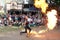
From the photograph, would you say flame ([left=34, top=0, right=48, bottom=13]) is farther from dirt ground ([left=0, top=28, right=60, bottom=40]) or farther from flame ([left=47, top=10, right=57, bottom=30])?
dirt ground ([left=0, top=28, right=60, bottom=40])

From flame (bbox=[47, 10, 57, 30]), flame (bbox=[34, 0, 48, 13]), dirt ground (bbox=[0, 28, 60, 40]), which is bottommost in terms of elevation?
dirt ground (bbox=[0, 28, 60, 40])

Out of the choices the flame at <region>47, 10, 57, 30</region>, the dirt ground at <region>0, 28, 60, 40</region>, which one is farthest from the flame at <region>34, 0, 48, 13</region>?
the dirt ground at <region>0, 28, 60, 40</region>

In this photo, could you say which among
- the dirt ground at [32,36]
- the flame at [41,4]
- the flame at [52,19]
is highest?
the flame at [41,4]

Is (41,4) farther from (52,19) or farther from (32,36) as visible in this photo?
(32,36)

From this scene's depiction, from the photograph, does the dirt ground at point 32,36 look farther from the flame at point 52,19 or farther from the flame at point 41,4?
the flame at point 41,4

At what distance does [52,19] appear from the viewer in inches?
58.7

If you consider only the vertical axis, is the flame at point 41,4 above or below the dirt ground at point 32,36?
above

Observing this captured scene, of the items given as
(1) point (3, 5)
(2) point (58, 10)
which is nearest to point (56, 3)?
(2) point (58, 10)

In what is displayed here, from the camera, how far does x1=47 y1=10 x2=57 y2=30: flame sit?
4.74ft

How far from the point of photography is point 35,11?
1.41m

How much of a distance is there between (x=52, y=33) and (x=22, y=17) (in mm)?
321

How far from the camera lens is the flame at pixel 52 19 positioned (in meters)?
1.44

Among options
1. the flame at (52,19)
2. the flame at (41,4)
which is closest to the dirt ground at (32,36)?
the flame at (52,19)

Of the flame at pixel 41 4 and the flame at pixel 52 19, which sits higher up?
the flame at pixel 41 4
